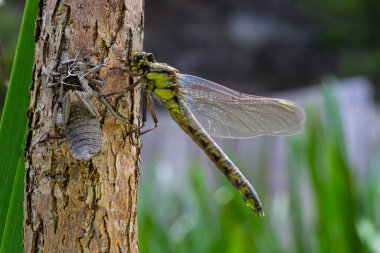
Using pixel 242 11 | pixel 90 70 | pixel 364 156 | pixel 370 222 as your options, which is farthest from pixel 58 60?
pixel 242 11

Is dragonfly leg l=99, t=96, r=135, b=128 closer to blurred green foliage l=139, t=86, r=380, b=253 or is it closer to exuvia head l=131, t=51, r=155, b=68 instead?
exuvia head l=131, t=51, r=155, b=68

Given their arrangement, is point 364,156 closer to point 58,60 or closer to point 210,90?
point 210,90

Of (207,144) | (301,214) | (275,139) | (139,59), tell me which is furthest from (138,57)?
(275,139)

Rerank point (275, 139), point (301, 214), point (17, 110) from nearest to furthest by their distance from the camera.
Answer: point (17, 110)
point (301, 214)
point (275, 139)

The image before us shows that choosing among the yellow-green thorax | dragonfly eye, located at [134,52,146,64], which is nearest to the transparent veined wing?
the yellow-green thorax

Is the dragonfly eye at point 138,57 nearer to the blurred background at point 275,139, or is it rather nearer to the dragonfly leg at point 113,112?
the dragonfly leg at point 113,112

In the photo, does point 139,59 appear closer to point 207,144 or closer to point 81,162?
point 81,162
